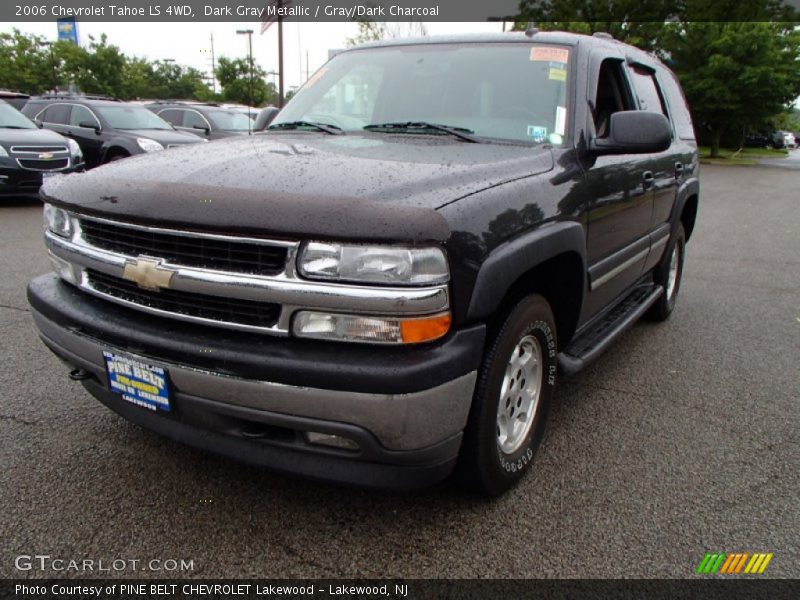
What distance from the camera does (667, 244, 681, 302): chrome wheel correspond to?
5008 mm

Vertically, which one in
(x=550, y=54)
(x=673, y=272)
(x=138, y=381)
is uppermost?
(x=550, y=54)

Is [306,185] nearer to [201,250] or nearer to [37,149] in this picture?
[201,250]

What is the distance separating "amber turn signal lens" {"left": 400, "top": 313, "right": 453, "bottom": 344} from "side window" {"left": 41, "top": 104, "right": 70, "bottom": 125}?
13.0 metres

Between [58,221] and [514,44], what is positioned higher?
[514,44]

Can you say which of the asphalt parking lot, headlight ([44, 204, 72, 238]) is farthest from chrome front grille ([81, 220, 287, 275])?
the asphalt parking lot

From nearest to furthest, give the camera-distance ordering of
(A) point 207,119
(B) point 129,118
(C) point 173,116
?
(B) point 129,118 < (A) point 207,119 < (C) point 173,116

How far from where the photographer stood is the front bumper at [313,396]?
1.87 metres

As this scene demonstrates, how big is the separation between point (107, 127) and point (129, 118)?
0.51 m

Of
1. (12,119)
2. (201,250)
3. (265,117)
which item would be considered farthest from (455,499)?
(12,119)

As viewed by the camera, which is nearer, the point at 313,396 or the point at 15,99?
the point at 313,396

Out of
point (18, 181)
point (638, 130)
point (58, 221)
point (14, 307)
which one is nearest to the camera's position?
point (58, 221)

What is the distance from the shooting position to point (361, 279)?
1.87 m

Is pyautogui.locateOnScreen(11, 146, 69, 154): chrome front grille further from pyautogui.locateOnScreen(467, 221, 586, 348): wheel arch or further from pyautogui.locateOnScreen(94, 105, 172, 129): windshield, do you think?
pyautogui.locateOnScreen(467, 221, 586, 348): wheel arch

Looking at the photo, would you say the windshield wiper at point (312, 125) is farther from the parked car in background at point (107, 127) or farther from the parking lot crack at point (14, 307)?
the parked car in background at point (107, 127)
